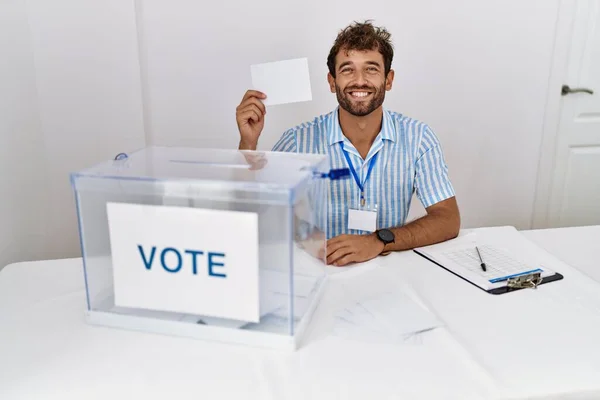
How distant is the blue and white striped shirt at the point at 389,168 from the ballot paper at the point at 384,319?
2.02ft

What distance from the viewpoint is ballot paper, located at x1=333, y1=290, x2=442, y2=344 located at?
107cm

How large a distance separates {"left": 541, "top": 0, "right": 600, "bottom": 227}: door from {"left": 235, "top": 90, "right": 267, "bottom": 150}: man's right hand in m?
1.79

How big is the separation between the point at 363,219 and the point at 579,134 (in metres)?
1.83

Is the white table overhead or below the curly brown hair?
below

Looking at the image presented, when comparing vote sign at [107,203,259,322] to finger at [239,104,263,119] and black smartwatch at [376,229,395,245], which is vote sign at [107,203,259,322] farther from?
finger at [239,104,263,119]

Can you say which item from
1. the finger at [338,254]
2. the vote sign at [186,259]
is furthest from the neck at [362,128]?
the vote sign at [186,259]

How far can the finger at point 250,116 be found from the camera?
1.72 meters

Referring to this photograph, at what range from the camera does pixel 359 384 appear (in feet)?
3.03

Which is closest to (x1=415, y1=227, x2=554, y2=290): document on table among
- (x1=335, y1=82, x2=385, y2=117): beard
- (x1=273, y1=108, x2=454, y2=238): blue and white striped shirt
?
(x1=273, y1=108, x2=454, y2=238): blue and white striped shirt

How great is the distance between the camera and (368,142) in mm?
1863

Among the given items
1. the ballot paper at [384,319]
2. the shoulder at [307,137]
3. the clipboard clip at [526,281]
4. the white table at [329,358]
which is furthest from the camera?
the shoulder at [307,137]

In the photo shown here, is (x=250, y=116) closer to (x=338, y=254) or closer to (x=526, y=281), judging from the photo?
(x=338, y=254)

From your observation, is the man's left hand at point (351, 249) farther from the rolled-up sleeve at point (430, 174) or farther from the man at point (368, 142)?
the rolled-up sleeve at point (430, 174)

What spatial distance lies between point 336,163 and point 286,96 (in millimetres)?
345
